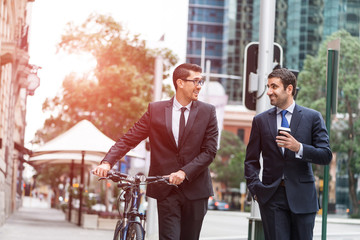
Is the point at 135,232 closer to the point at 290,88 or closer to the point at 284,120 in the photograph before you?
the point at 284,120

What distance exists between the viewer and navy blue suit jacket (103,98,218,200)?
20.6 feet

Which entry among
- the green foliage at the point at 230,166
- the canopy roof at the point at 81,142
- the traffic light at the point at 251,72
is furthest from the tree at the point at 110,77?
the green foliage at the point at 230,166

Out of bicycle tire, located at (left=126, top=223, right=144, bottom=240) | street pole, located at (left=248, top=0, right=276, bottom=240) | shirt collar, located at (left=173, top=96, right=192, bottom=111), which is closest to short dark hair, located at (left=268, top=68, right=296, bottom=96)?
shirt collar, located at (left=173, top=96, right=192, bottom=111)

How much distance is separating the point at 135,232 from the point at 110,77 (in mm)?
28193

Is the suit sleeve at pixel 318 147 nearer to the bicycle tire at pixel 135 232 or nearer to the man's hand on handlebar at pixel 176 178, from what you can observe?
the man's hand on handlebar at pixel 176 178

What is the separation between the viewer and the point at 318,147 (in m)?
5.99

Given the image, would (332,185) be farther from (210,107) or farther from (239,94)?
(210,107)

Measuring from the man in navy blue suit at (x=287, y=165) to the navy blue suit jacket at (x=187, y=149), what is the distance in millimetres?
361

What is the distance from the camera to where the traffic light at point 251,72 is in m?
10.4

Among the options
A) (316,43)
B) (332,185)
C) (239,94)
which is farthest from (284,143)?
(239,94)

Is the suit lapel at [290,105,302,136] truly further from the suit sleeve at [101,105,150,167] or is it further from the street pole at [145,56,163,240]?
the street pole at [145,56,163,240]

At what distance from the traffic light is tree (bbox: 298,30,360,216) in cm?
4432

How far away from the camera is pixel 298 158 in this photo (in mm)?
5926

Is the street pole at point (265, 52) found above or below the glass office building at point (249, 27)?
below
